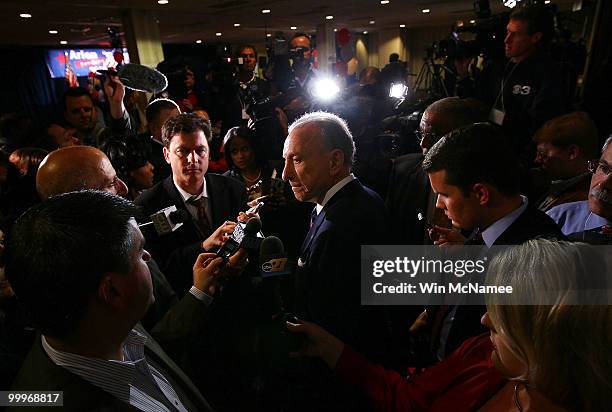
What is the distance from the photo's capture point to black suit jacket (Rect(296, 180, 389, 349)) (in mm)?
1349

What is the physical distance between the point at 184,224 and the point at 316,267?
78 cm

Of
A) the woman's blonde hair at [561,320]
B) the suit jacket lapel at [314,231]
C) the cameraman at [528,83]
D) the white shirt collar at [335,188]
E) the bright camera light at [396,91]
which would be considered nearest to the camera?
the woman's blonde hair at [561,320]

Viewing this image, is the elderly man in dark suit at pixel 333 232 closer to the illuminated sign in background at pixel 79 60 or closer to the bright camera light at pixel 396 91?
the bright camera light at pixel 396 91

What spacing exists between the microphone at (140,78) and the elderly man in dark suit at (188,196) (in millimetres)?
1184

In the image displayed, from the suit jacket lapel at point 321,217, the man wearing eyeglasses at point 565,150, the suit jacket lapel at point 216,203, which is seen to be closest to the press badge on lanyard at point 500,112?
the man wearing eyeglasses at point 565,150

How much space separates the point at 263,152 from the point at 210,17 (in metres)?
6.19

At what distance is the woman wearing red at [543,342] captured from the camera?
65 centimetres

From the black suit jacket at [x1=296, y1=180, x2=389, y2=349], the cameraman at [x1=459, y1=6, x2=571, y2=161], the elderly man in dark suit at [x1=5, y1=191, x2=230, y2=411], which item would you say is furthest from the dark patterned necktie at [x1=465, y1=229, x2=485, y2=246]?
the cameraman at [x1=459, y1=6, x2=571, y2=161]

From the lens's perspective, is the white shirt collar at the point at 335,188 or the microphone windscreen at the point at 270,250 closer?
the microphone windscreen at the point at 270,250

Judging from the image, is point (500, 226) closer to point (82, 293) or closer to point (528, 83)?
point (82, 293)

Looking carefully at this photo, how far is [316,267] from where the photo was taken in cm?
138

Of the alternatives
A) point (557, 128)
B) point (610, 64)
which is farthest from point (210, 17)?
point (557, 128)

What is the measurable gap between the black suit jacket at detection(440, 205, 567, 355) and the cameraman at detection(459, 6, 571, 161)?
1390 millimetres

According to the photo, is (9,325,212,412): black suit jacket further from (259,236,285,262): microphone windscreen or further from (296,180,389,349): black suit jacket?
Answer: (296,180,389,349): black suit jacket
